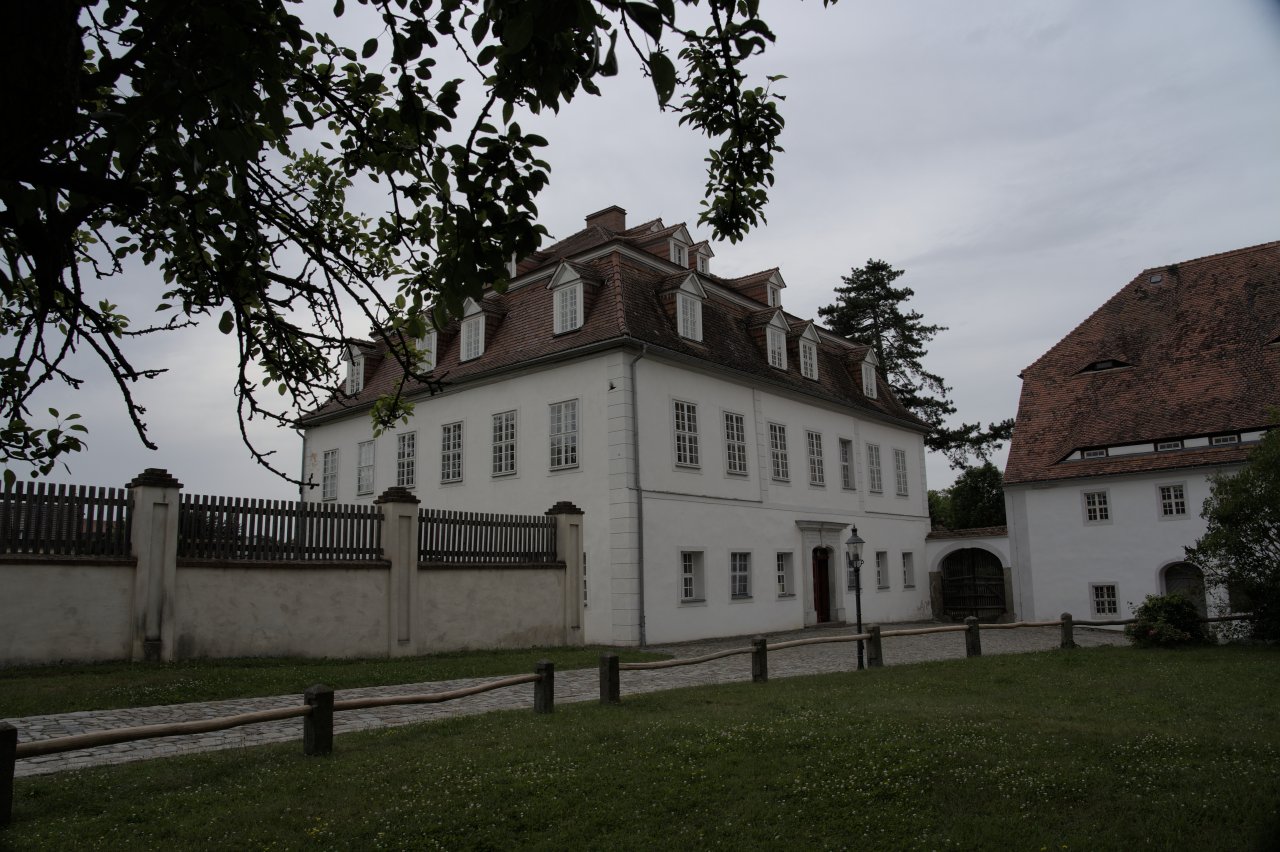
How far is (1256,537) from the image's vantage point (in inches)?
763

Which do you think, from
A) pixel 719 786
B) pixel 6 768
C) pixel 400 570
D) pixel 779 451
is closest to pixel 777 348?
pixel 779 451

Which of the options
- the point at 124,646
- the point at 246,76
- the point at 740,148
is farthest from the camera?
the point at 124,646

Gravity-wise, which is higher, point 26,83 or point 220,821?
point 26,83

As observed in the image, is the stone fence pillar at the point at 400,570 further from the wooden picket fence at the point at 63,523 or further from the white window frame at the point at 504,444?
the white window frame at the point at 504,444

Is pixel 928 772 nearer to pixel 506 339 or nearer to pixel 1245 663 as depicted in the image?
pixel 1245 663

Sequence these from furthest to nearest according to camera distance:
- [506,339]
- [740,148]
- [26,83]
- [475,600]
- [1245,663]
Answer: [506,339] < [475,600] < [1245,663] < [740,148] < [26,83]

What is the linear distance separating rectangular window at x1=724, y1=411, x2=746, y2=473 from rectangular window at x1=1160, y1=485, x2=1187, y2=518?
12.4 metres

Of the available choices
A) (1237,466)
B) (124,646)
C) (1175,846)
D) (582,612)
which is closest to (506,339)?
(582,612)

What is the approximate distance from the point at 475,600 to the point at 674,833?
12597mm

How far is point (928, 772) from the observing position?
7367 millimetres

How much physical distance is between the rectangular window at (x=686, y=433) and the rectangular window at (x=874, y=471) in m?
10.0

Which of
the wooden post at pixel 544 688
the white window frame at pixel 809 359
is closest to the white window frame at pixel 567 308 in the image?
the white window frame at pixel 809 359

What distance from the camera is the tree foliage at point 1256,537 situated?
62.8 ft

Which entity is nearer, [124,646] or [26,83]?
[26,83]
